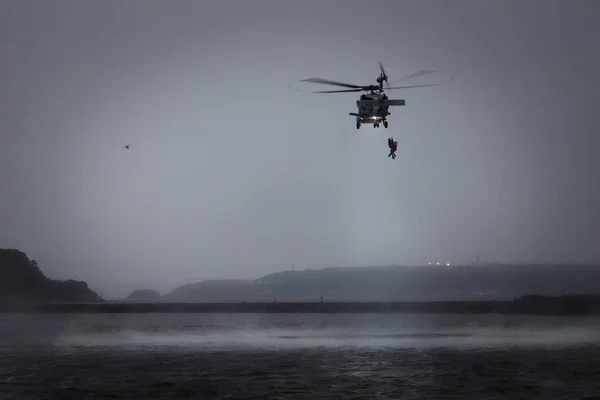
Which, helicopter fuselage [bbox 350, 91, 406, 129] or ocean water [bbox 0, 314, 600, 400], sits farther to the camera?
helicopter fuselage [bbox 350, 91, 406, 129]

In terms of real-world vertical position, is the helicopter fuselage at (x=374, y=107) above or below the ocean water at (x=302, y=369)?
above

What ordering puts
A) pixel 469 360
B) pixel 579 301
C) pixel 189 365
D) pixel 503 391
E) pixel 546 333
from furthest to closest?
1. pixel 579 301
2. pixel 546 333
3. pixel 469 360
4. pixel 189 365
5. pixel 503 391

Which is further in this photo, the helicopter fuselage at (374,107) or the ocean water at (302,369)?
the helicopter fuselage at (374,107)

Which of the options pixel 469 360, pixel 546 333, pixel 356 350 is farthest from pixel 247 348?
pixel 546 333

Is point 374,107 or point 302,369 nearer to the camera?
point 374,107

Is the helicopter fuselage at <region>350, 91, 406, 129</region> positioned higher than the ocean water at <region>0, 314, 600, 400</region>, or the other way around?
the helicopter fuselage at <region>350, 91, 406, 129</region>

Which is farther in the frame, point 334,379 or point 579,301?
point 579,301

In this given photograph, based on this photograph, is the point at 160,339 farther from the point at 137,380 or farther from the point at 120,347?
the point at 137,380

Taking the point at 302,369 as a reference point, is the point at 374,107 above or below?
above
